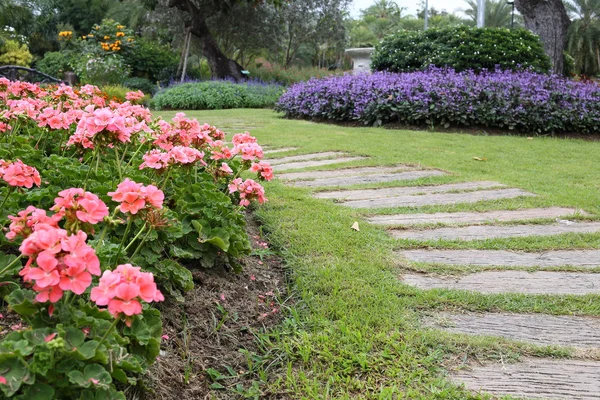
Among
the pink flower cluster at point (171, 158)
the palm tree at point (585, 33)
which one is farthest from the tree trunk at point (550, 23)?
the palm tree at point (585, 33)

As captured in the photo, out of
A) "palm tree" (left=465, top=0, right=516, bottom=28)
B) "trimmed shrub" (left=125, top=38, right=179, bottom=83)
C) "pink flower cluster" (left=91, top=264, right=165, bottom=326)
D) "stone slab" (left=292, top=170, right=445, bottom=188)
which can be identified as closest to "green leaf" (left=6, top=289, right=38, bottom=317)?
"pink flower cluster" (left=91, top=264, right=165, bottom=326)

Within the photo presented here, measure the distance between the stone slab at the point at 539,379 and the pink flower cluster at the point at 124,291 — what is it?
100cm

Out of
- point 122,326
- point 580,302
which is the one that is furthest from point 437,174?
point 122,326

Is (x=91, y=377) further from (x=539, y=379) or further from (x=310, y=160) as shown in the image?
(x=310, y=160)

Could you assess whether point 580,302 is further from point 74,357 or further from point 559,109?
point 559,109

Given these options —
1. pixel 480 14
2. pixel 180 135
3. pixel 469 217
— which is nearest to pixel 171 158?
pixel 180 135

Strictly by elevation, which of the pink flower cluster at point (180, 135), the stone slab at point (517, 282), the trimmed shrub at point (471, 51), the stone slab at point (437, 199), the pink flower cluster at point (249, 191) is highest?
the trimmed shrub at point (471, 51)

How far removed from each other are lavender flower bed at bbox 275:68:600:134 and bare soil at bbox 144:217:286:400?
5.21 meters

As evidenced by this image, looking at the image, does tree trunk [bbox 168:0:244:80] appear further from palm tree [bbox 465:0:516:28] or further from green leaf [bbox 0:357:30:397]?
palm tree [bbox 465:0:516:28]

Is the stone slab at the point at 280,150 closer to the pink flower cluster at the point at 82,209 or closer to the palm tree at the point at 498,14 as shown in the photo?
the pink flower cluster at the point at 82,209

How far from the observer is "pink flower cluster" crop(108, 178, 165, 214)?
51.2 inches

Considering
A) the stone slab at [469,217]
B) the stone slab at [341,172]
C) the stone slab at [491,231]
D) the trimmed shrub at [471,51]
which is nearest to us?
the stone slab at [491,231]

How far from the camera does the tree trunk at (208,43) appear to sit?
15.3m

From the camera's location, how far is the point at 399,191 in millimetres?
3666
